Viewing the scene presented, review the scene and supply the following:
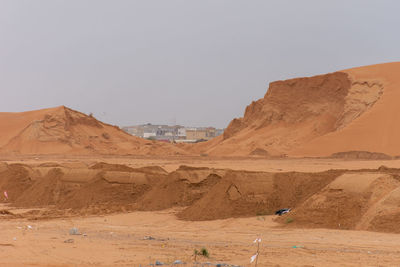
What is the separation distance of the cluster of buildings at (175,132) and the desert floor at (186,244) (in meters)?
99.6

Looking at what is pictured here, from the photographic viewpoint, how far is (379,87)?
159ft

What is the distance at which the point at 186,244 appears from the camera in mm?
11422

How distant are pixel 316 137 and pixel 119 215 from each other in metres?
34.1

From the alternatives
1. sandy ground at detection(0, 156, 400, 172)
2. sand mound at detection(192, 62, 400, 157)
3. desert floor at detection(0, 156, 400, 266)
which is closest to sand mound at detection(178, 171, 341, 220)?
desert floor at detection(0, 156, 400, 266)

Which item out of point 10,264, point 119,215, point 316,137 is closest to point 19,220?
point 119,215

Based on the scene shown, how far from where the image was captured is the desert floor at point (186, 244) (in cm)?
926

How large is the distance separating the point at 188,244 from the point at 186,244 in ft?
0.14

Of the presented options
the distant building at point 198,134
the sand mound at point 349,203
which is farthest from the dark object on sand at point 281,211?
the distant building at point 198,134

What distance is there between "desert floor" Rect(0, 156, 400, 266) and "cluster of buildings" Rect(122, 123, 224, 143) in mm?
99631

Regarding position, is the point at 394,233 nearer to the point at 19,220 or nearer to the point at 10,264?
the point at 10,264

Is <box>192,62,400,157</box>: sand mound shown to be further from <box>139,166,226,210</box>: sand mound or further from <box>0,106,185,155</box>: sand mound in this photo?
<box>139,166,226,210</box>: sand mound

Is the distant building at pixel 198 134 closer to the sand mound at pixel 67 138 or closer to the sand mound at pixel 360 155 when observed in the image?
the sand mound at pixel 67 138

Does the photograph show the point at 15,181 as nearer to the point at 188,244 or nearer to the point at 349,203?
the point at 188,244

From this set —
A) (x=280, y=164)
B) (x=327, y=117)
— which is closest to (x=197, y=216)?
(x=280, y=164)
